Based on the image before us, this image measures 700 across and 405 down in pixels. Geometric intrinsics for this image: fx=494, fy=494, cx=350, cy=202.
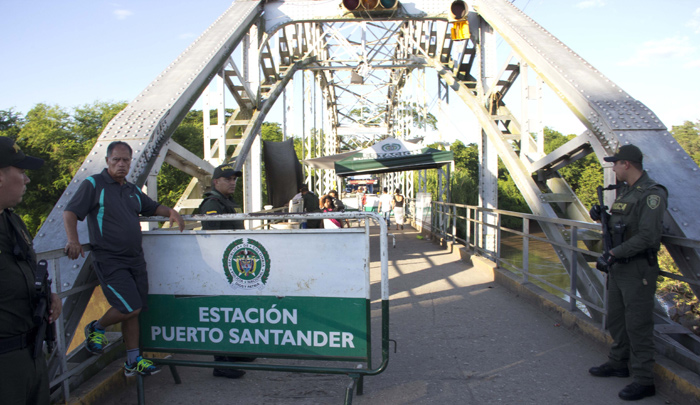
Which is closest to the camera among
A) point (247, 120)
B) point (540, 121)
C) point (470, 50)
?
point (540, 121)

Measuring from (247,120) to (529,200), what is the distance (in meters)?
5.74

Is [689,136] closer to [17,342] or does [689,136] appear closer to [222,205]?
[222,205]

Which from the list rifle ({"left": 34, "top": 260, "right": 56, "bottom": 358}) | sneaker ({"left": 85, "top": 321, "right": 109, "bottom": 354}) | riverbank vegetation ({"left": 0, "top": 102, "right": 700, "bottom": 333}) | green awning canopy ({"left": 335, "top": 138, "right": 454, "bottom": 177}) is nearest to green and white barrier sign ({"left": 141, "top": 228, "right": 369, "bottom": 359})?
sneaker ({"left": 85, "top": 321, "right": 109, "bottom": 354})

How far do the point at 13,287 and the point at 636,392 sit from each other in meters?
4.03

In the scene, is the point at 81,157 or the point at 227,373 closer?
the point at 227,373

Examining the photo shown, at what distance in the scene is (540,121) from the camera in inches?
331

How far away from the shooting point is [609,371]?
161 inches

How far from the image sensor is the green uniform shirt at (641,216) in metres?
3.64

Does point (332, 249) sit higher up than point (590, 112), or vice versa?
point (590, 112)

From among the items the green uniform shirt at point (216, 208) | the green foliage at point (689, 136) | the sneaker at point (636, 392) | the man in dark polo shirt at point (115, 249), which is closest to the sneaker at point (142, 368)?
the man in dark polo shirt at point (115, 249)

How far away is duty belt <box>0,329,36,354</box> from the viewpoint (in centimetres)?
223

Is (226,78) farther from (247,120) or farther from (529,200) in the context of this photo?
(529,200)

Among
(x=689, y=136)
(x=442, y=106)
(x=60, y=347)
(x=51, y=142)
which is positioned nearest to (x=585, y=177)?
(x=689, y=136)

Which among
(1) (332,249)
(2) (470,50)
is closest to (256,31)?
(2) (470,50)
